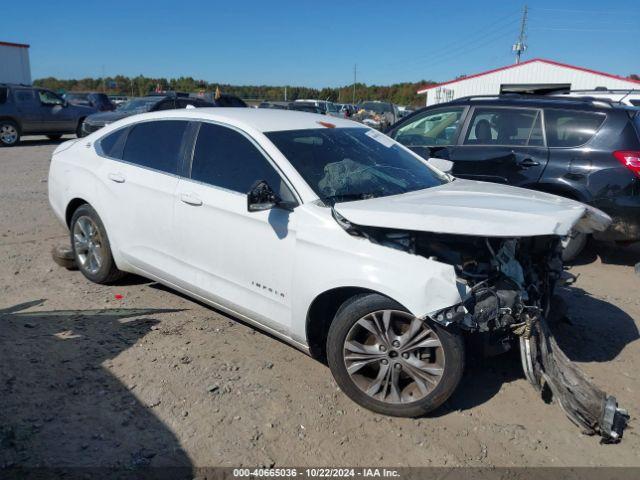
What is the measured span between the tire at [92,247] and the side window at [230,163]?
51.2 inches

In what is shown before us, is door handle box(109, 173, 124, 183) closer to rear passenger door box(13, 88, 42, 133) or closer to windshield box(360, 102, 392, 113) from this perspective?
rear passenger door box(13, 88, 42, 133)

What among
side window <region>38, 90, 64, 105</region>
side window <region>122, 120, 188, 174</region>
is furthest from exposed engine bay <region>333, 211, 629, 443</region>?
side window <region>38, 90, 64, 105</region>

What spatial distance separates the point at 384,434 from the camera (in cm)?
307

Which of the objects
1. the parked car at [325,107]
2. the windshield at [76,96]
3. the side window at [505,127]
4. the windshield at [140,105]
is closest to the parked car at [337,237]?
the side window at [505,127]

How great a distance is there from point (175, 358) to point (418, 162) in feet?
8.06

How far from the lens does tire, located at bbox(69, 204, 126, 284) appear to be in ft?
15.7

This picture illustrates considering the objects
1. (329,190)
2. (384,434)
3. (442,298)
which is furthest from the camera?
(329,190)

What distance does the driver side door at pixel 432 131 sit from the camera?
6.72m

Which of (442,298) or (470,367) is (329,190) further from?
(470,367)

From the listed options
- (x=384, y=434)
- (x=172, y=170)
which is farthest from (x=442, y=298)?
(x=172, y=170)

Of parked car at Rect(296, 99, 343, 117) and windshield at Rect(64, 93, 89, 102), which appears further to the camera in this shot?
windshield at Rect(64, 93, 89, 102)

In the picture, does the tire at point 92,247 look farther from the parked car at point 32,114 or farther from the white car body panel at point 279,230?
the parked car at point 32,114

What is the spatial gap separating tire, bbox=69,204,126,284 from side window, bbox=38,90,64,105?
15.0 meters

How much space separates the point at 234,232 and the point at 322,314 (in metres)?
0.82
